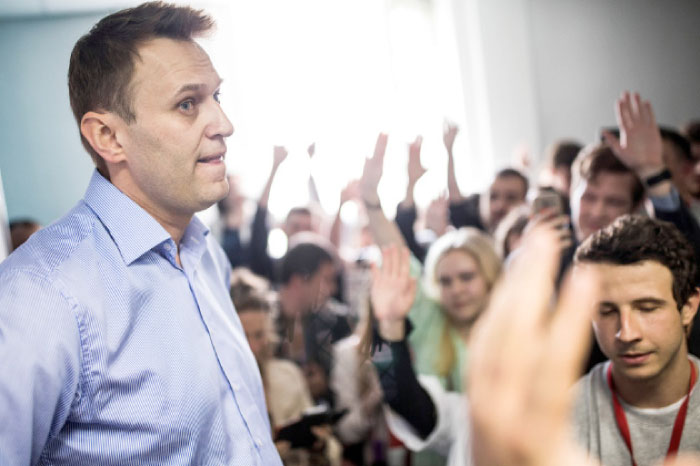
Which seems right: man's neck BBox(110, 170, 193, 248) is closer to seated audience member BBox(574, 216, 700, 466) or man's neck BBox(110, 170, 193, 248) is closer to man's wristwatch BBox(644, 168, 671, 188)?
seated audience member BBox(574, 216, 700, 466)

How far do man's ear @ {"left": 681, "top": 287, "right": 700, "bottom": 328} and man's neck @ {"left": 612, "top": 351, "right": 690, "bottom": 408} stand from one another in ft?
0.27

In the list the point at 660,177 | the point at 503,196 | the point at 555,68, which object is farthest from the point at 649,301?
the point at 555,68

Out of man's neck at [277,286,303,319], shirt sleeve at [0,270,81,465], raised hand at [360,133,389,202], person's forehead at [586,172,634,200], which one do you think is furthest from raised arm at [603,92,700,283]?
man's neck at [277,286,303,319]

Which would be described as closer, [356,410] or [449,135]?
[356,410]

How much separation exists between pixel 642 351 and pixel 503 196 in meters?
2.18

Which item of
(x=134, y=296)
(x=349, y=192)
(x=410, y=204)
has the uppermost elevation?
Result: (x=349, y=192)

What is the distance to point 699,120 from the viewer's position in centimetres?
331

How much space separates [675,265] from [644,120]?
1.73ft

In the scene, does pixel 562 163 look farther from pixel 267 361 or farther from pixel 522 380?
pixel 522 380

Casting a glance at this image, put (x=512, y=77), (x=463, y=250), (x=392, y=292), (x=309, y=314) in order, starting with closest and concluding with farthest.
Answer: (x=392, y=292), (x=463, y=250), (x=309, y=314), (x=512, y=77)

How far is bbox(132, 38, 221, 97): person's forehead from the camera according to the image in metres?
1.09

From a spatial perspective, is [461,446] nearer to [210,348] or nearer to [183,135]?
[210,348]

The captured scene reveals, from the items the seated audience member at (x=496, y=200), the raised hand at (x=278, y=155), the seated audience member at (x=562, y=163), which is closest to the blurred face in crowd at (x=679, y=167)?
the seated audience member at (x=562, y=163)

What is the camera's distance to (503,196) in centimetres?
335
